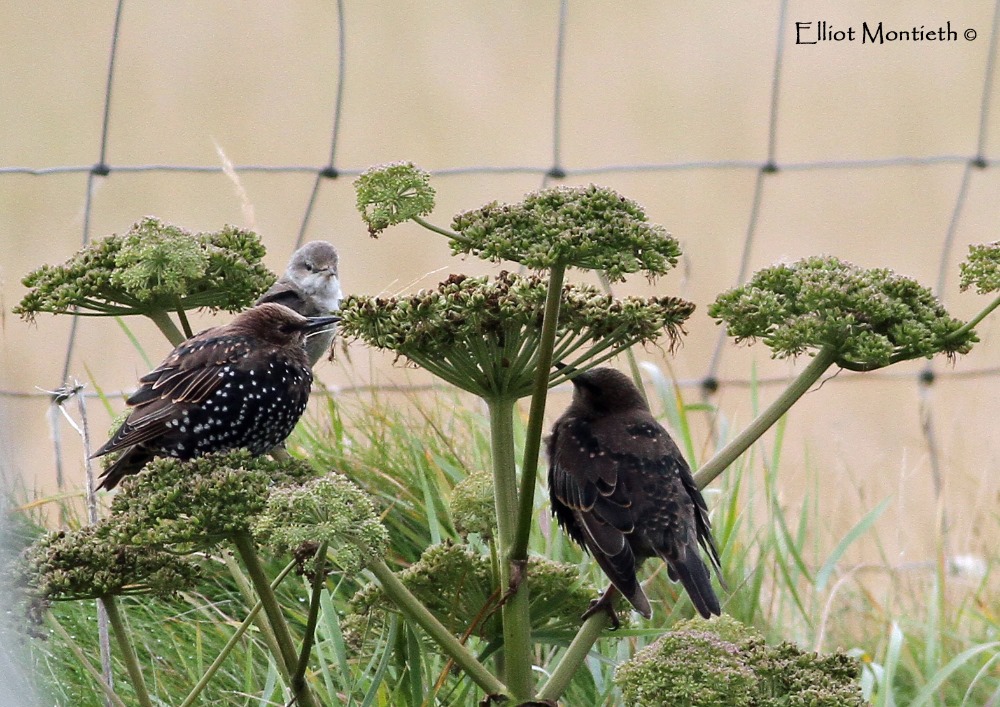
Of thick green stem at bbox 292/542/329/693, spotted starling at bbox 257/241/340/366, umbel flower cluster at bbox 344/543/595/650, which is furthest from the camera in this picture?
spotted starling at bbox 257/241/340/366

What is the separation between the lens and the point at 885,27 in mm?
14734

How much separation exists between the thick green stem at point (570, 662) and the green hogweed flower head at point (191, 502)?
2.44ft

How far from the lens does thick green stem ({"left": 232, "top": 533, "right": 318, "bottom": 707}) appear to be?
2994 mm

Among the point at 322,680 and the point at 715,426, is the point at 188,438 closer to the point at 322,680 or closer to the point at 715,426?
the point at 322,680

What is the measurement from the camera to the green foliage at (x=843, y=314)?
3.16 metres

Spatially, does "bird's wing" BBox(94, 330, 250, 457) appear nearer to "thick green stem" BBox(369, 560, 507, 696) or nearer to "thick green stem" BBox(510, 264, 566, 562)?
"thick green stem" BBox(369, 560, 507, 696)

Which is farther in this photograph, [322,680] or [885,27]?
[885,27]

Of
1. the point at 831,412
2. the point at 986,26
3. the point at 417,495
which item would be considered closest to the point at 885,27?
the point at 986,26

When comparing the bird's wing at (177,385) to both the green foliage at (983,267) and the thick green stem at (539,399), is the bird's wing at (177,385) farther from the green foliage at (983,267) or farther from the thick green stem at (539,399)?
the green foliage at (983,267)

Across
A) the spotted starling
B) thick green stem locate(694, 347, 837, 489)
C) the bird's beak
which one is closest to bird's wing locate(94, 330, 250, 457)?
the bird's beak

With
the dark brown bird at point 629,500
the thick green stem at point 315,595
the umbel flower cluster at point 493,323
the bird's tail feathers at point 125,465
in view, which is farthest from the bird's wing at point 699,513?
the bird's tail feathers at point 125,465

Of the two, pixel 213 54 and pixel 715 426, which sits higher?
pixel 213 54

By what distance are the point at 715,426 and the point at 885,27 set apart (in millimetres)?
9867

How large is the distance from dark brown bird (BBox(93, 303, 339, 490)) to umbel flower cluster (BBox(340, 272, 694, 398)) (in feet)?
1.97
